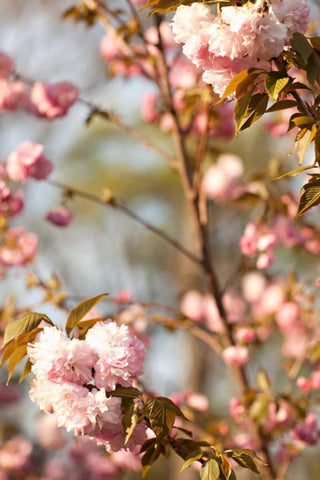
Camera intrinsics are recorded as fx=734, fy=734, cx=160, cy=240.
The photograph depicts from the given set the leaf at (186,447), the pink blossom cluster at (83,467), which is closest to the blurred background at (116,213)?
the pink blossom cluster at (83,467)

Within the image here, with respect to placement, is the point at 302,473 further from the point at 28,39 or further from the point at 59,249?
the point at 28,39

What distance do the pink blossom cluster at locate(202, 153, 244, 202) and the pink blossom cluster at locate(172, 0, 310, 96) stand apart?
64.0 inches

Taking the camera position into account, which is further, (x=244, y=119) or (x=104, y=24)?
(x=104, y=24)

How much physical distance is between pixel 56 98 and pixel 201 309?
58.1 inches

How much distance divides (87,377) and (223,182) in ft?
5.81

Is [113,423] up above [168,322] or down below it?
above

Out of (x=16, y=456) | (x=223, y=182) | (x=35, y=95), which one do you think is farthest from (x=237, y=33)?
(x=16, y=456)

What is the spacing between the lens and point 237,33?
0.98 m

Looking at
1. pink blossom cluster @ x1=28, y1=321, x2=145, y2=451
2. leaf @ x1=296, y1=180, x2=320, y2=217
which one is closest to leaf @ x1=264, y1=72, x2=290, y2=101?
leaf @ x1=296, y1=180, x2=320, y2=217

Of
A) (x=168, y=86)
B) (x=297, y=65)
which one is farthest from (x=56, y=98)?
(x=297, y=65)

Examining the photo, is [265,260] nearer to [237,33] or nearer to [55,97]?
[55,97]

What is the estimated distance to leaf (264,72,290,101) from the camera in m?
0.97

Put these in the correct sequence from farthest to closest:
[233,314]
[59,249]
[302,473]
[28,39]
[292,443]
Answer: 1. [59,249]
2. [28,39]
3. [302,473]
4. [233,314]
5. [292,443]

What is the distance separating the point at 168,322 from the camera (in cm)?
217
